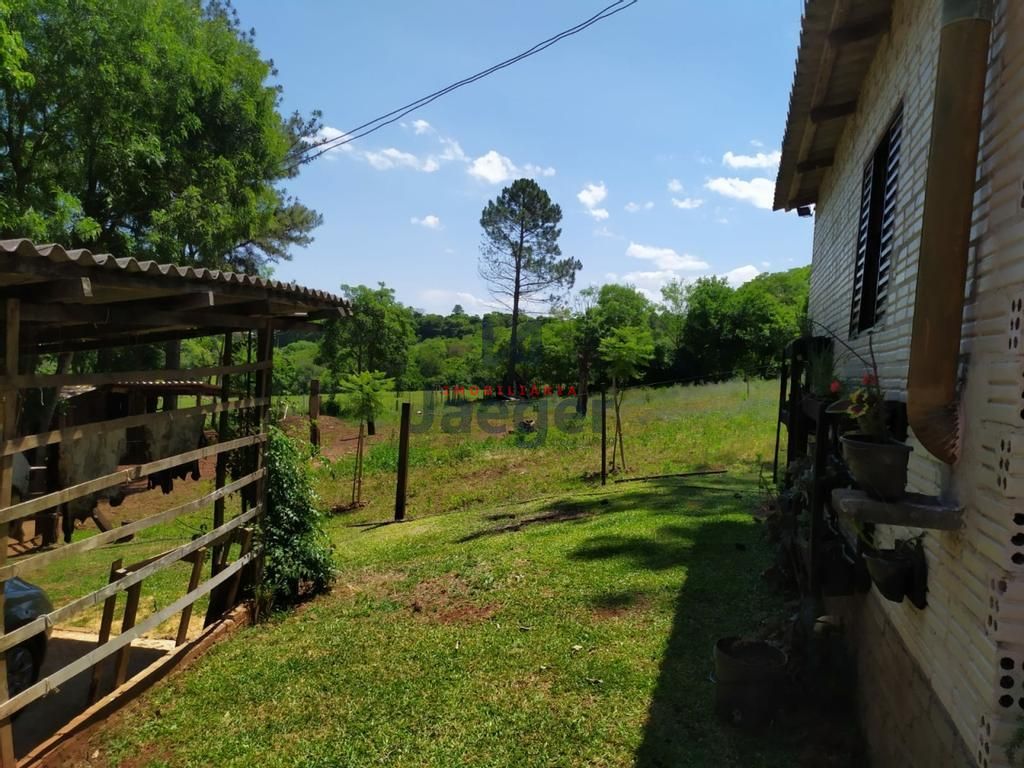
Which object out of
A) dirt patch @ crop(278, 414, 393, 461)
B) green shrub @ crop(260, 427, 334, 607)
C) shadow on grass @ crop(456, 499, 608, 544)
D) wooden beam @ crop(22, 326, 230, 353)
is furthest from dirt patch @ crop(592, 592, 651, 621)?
dirt patch @ crop(278, 414, 393, 461)

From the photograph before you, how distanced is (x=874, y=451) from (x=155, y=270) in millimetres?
3469

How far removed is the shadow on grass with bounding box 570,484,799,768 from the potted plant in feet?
5.51

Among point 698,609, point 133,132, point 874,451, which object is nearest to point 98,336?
point 698,609

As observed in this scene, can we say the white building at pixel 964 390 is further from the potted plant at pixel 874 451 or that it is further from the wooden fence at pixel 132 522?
the wooden fence at pixel 132 522

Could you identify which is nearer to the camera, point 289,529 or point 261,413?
point 261,413

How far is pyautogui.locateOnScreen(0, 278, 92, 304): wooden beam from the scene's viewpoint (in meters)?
2.91

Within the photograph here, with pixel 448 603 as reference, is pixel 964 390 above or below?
above

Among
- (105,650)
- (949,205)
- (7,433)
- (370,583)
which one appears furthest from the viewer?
(370,583)

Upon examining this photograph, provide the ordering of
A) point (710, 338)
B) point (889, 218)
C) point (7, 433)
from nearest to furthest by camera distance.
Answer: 1. point (7, 433)
2. point (889, 218)
3. point (710, 338)

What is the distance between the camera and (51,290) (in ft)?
10.1

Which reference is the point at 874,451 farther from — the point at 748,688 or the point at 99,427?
the point at 99,427

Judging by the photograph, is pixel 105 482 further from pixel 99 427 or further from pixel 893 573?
pixel 893 573

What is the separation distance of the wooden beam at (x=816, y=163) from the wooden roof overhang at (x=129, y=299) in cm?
462

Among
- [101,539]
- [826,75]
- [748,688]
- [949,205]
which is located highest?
[826,75]
